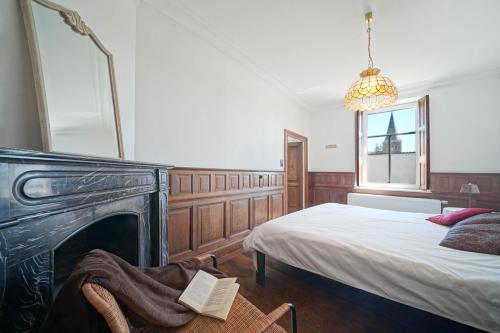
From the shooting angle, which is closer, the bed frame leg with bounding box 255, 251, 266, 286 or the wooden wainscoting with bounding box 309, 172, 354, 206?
the bed frame leg with bounding box 255, 251, 266, 286

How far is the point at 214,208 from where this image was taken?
280 cm

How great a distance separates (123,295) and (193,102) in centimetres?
215

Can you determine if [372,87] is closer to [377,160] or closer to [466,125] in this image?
[466,125]

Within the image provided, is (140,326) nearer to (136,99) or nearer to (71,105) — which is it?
(71,105)

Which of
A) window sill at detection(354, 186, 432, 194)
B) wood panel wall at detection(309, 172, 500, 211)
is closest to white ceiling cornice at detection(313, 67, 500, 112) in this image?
wood panel wall at detection(309, 172, 500, 211)

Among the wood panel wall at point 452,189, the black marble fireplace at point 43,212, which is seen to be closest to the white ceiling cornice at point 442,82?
the wood panel wall at point 452,189

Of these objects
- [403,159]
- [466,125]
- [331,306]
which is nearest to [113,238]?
[331,306]

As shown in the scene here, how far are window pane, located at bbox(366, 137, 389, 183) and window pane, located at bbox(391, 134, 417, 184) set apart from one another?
0.13m

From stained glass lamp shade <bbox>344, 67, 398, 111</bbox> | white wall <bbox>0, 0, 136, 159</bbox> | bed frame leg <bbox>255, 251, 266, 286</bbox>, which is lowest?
bed frame leg <bbox>255, 251, 266, 286</bbox>

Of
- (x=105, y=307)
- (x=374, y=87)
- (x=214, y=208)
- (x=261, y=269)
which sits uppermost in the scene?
(x=374, y=87)

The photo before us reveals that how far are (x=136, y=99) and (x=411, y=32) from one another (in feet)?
10.5

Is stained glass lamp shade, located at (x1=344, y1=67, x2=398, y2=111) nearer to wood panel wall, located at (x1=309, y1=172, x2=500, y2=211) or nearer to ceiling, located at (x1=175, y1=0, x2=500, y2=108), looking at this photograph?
ceiling, located at (x1=175, y1=0, x2=500, y2=108)

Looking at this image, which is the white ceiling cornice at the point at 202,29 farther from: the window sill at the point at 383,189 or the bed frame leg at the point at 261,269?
the window sill at the point at 383,189

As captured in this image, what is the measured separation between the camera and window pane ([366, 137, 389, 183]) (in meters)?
4.61
